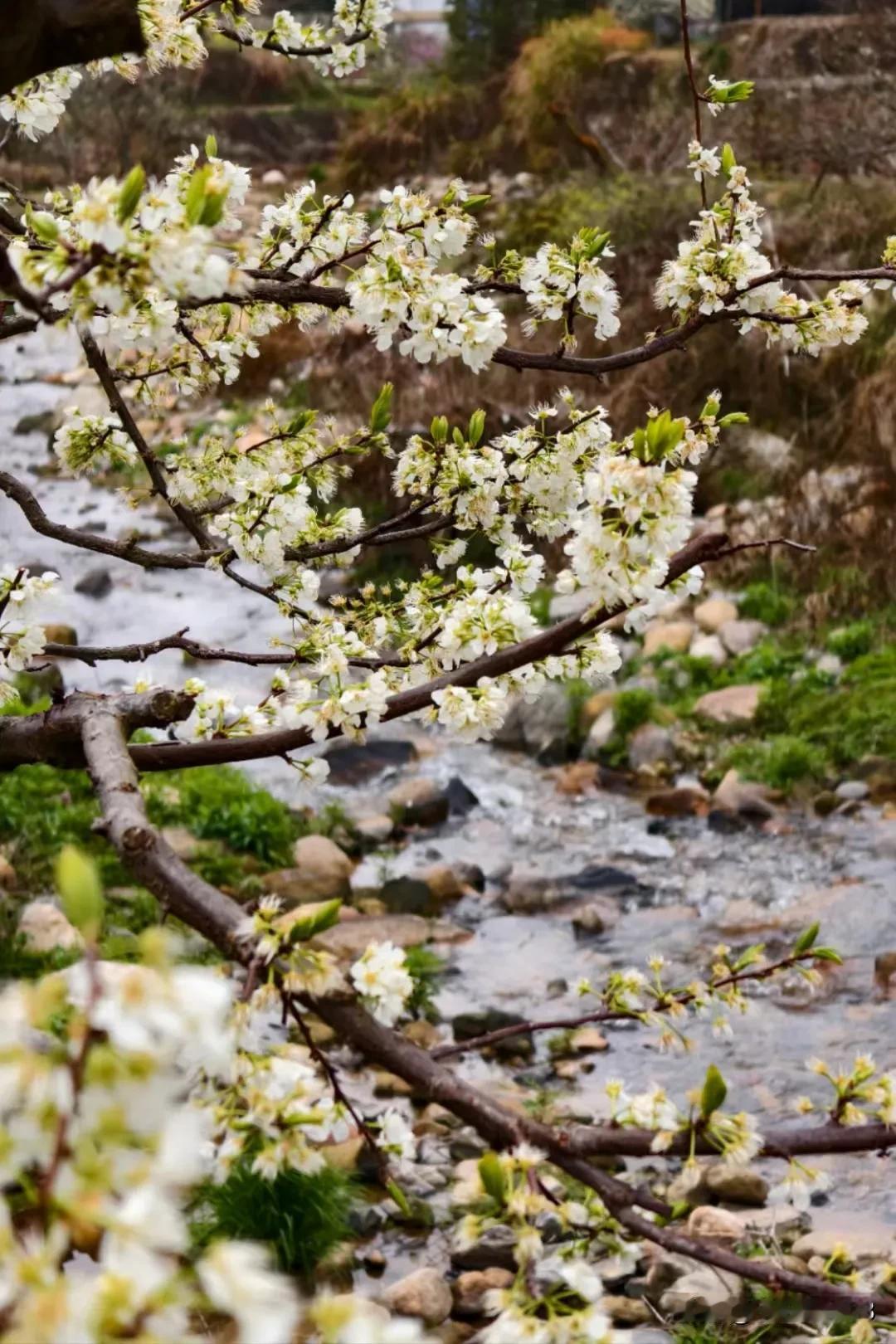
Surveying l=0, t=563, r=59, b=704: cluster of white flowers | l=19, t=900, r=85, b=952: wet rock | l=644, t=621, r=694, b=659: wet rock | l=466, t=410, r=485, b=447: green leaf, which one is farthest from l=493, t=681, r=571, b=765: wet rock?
l=0, t=563, r=59, b=704: cluster of white flowers

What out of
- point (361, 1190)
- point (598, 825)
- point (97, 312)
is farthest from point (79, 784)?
point (97, 312)

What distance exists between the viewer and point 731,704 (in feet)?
26.8

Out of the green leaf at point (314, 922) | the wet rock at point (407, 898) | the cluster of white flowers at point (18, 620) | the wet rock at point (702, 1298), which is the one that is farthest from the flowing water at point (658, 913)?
the green leaf at point (314, 922)

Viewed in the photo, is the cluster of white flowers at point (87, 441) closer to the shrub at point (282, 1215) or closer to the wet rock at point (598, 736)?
the shrub at point (282, 1215)

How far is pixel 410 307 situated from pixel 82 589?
873 cm

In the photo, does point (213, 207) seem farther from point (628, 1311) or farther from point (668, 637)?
point (668, 637)

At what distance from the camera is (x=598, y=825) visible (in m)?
7.36

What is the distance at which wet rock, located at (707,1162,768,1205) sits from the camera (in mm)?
4207

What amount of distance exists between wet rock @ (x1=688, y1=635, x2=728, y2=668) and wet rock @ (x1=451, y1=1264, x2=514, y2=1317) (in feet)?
17.3

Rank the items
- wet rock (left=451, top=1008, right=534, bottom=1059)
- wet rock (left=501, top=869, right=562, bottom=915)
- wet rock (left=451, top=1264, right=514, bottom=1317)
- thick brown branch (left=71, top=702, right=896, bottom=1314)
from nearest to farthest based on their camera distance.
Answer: thick brown branch (left=71, top=702, right=896, bottom=1314), wet rock (left=451, top=1264, right=514, bottom=1317), wet rock (left=451, top=1008, right=534, bottom=1059), wet rock (left=501, top=869, right=562, bottom=915)

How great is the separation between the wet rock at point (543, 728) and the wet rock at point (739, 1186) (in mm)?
4080

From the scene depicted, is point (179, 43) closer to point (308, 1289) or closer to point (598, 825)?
point (308, 1289)

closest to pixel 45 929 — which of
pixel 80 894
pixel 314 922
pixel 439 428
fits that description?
pixel 439 428

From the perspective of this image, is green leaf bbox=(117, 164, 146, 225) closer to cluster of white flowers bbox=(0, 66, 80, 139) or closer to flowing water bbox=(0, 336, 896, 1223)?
cluster of white flowers bbox=(0, 66, 80, 139)
